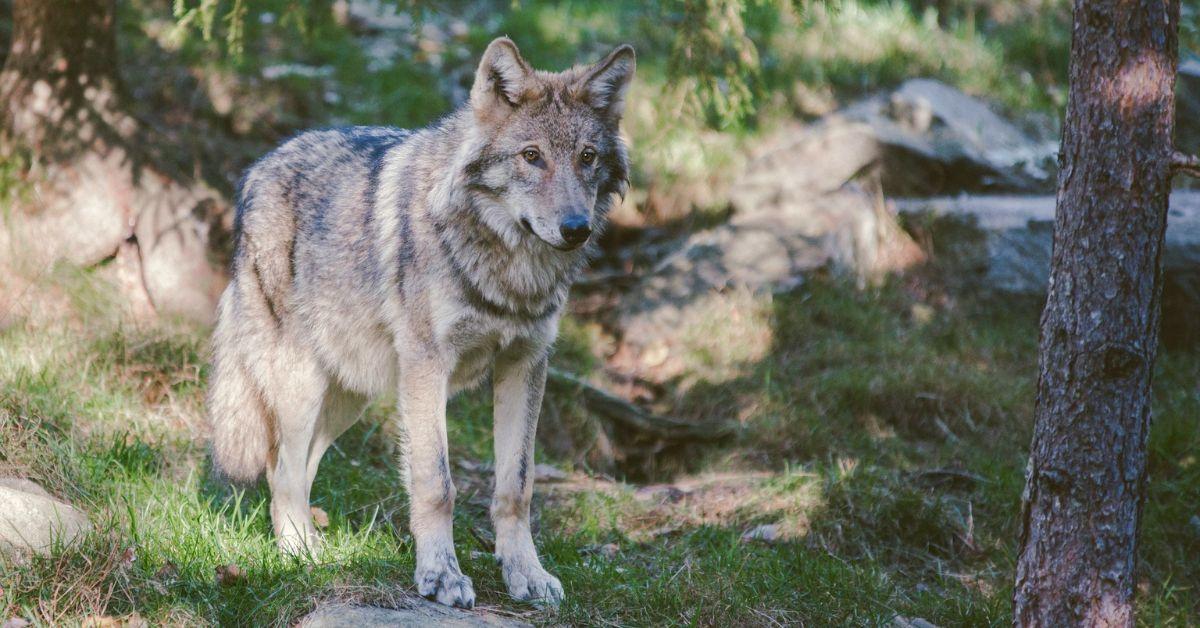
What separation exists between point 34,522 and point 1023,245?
603 centimetres

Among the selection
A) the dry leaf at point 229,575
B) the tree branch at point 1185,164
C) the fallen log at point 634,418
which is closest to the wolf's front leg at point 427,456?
the dry leaf at point 229,575

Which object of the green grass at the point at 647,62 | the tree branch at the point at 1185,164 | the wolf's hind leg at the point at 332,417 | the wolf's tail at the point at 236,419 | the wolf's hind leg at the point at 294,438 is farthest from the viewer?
the green grass at the point at 647,62

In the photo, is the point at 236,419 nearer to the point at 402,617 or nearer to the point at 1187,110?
the point at 402,617

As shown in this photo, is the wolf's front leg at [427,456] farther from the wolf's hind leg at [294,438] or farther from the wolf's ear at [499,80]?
the wolf's ear at [499,80]

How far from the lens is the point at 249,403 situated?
4730 millimetres

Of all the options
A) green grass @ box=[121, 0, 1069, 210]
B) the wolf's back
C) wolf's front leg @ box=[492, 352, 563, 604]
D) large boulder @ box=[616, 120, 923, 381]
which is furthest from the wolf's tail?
green grass @ box=[121, 0, 1069, 210]

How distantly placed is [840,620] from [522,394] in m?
1.51

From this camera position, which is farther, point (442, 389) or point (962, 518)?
point (962, 518)

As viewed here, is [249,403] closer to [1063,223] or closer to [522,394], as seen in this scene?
[522,394]

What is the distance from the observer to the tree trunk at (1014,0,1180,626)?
3.41 m

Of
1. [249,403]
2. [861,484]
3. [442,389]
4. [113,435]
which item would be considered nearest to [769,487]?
[861,484]

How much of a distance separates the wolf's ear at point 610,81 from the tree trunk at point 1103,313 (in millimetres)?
1589

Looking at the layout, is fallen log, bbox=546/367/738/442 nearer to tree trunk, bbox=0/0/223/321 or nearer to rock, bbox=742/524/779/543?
rock, bbox=742/524/779/543

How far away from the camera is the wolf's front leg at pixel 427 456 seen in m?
3.95
